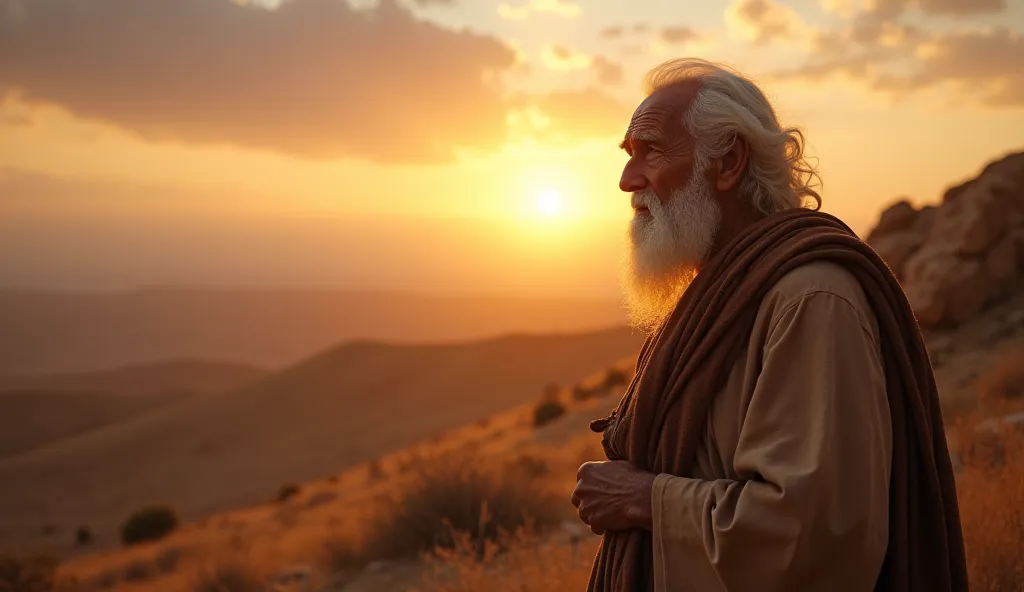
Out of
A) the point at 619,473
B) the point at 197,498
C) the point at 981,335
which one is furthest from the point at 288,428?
the point at 619,473

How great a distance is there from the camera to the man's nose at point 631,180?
2.51 m

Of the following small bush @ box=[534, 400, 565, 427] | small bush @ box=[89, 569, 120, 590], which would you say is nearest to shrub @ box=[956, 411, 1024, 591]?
small bush @ box=[89, 569, 120, 590]

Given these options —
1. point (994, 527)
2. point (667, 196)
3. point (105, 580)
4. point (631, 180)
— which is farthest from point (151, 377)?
point (667, 196)

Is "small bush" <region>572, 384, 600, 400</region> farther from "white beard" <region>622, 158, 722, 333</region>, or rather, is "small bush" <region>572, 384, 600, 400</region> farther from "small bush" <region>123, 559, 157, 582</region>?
"white beard" <region>622, 158, 722, 333</region>

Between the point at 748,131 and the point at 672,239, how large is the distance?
38cm

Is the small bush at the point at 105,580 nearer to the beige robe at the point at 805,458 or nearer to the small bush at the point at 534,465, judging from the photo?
the small bush at the point at 534,465

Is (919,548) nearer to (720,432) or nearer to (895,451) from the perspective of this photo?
(895,451)

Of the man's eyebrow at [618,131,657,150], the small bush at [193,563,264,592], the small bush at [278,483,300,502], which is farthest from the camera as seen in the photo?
the small bush at [278,483,300,502]

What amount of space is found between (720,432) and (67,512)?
2801cm

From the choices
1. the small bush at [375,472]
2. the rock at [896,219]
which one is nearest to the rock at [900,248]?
the rock at [896,219]

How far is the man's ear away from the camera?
2.34 metres

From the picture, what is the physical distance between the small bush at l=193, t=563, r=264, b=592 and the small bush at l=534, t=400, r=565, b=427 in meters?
11.5

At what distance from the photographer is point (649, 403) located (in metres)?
2.22

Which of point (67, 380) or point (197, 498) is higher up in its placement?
point (67, 380)
